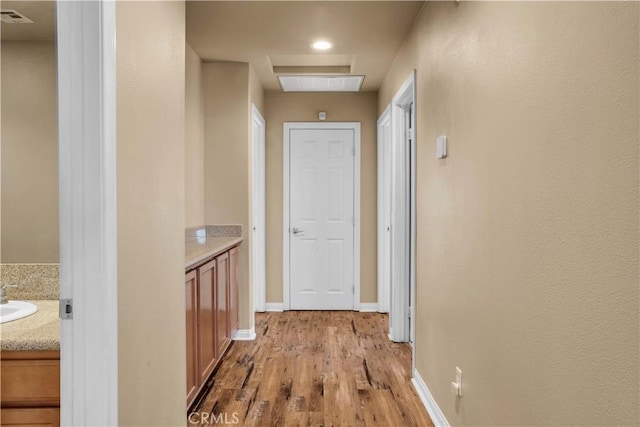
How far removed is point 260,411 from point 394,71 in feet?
9.28

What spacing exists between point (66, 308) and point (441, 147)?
6.02 feet

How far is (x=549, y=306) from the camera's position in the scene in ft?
4.20

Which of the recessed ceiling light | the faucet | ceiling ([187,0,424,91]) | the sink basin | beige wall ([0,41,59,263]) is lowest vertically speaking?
the sink basin

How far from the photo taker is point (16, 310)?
166cm

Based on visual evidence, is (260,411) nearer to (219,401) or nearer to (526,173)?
(219,401)

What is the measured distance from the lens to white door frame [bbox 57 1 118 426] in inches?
50.6

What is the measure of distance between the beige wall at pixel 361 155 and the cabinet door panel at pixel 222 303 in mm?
1587

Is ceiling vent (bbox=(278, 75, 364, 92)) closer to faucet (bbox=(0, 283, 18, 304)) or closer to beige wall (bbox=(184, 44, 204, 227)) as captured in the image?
beige wall (bbox=(184, 44, 204, 227))

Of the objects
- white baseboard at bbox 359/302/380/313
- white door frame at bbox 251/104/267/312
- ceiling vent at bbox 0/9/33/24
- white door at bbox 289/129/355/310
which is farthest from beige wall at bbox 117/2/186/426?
white baseboard at bbox 359/302/380/313

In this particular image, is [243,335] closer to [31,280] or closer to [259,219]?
[259,219]

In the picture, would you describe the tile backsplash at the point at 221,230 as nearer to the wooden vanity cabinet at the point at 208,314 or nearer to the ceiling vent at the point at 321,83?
the wooden vanity cabinet at the point at 208,314

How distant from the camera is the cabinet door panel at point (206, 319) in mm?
2727

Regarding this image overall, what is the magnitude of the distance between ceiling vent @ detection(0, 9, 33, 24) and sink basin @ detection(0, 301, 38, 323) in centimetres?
115

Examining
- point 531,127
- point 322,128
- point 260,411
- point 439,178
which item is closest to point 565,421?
point 531,127
